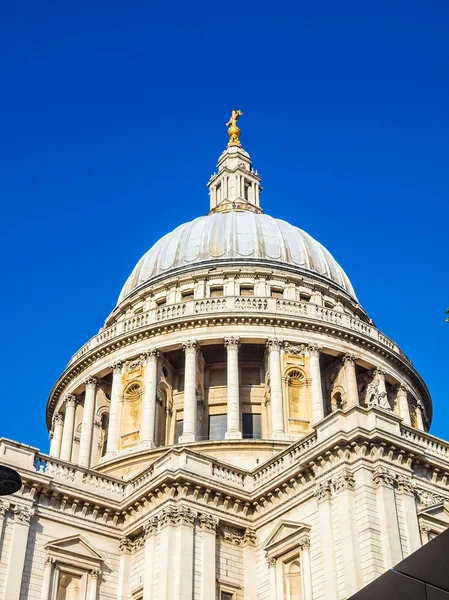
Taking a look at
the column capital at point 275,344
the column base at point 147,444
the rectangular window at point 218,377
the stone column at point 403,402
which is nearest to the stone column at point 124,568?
the column base at point 147,444

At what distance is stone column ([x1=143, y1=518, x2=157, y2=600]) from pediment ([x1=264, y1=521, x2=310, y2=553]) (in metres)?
4.34

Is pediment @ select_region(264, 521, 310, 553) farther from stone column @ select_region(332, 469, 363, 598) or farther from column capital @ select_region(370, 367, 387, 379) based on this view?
column capital @ select_region(370, 367, 387, 379)

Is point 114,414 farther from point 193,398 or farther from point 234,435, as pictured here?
point 234,435

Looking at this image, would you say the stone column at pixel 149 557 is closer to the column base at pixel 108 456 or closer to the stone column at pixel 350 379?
the column base at pixel 108 456

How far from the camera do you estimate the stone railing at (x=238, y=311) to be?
48.4 m

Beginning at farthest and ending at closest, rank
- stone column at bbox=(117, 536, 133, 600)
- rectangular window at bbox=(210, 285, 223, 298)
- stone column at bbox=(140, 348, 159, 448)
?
rectangular window at bbox=(210, 285, 223, 298)
stone column at bbox=(140, 348, 159, 448)
stone column at bbox=(117, 536, 133, 600)

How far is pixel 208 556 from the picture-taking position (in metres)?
31.1

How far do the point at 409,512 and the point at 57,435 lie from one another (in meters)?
28.7

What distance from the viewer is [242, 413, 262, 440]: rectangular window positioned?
46.1 m

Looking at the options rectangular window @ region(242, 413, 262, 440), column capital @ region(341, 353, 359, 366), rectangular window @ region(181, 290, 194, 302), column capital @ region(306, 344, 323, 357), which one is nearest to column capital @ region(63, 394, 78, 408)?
rectangular window @ region(181, 290, 194, 302)

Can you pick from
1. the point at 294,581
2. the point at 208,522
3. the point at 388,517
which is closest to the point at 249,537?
the point at 208,522

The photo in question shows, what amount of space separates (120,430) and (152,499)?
1374 centimetres

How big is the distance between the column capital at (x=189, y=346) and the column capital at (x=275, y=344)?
4141mm

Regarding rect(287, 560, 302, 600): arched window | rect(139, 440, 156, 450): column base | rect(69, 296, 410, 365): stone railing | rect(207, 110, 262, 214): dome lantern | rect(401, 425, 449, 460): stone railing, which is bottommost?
rect(287, 560, 302, 600): arched window
